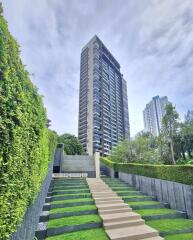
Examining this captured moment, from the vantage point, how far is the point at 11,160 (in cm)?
253

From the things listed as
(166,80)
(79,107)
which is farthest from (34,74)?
(79,107)

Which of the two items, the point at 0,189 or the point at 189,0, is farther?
the point at 189,0

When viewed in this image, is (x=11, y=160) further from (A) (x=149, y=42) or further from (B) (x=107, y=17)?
(A) (x=149, y=42)

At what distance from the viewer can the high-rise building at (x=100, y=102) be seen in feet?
293

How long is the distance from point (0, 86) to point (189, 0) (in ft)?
30.3

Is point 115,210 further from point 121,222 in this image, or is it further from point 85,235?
point 85,235

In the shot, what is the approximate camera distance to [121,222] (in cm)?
640

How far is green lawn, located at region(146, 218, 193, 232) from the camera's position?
19.8 feet

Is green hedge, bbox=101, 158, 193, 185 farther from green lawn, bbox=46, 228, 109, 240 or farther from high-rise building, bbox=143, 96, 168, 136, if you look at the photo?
high-rise building, bbox=143, 96, 168, 136

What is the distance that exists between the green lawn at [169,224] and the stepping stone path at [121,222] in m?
0.38

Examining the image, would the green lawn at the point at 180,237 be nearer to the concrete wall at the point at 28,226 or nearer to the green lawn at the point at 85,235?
the green lawn at the point at 85,235

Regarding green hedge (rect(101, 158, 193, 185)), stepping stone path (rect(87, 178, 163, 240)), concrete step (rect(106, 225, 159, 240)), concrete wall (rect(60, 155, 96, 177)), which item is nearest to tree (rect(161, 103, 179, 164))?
concrete wall (rect(60, 155, 96, 177))

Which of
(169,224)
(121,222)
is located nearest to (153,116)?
(169,224)

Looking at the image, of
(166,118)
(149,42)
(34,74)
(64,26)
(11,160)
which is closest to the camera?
(11,160)
